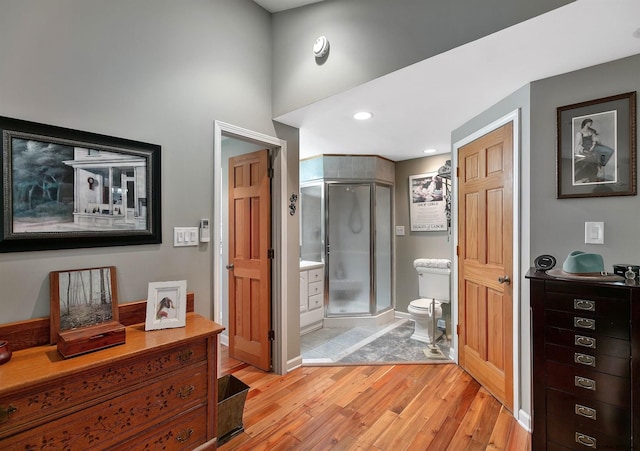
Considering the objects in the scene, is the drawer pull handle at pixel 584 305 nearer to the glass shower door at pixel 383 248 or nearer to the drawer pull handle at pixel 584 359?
the drawer pull handle at pixel 584 359

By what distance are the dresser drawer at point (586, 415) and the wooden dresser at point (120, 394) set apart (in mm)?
1813

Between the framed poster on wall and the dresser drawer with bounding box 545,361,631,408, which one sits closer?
the dresser drawer with bounding box 545,361,631,408

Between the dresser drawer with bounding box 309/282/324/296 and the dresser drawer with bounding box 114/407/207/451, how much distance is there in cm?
232

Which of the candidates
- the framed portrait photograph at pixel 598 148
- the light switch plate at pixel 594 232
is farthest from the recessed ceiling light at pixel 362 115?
the light switch plate at pixel 594 232

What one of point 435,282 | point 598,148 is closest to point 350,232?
point 435,282

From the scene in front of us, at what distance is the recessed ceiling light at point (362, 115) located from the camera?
2594 millimetres

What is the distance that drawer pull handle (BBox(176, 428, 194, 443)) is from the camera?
1.53 m

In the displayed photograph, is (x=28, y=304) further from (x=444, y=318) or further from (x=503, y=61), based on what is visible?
(x=444, y=318)

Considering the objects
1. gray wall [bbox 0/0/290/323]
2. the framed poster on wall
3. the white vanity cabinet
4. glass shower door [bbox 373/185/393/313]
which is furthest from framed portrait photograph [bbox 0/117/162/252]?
the framed poster on wall

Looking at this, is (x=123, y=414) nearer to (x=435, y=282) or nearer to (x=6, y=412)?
(x=6, y=412)

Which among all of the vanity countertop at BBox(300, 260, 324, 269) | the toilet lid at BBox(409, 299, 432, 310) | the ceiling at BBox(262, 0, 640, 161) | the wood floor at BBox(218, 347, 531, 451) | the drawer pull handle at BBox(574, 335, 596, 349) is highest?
the ceiling at BBox(262, 0, 640, 161)

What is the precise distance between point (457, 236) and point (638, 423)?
1716 mm

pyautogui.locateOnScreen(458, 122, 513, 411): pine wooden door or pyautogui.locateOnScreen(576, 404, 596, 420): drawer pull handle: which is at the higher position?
pyautogui.locateOnScreen(458, 122, 513, 411): pine wooden door

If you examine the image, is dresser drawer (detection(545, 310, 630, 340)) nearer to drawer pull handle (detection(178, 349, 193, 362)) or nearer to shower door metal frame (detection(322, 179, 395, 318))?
drawer pull handle (detection(178, 349, 193, 362))
